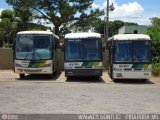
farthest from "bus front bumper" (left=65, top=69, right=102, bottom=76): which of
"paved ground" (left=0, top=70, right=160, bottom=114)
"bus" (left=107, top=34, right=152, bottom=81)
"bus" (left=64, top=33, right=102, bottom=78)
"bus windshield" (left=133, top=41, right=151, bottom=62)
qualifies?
"paved ground" (left=0, top=70, right=160, bottom=114)

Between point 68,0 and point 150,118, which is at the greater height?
point 68,0

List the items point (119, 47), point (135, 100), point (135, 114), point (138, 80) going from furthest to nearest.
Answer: point (138, 80) → point (119, 47) → point (135, 100) → point (135, 114)

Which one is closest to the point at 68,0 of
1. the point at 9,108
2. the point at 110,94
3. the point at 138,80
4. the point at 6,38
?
the point at 6,38

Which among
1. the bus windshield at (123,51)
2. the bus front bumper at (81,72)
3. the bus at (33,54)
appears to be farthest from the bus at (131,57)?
the bus at (33,54)

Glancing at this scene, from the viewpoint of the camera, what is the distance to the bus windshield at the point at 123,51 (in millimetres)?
24109

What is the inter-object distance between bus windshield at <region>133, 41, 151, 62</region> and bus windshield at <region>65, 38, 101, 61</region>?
2079mm

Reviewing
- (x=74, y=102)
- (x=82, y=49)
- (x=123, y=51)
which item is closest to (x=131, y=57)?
(x=123, y=51)

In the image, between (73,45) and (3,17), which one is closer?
(73,45)

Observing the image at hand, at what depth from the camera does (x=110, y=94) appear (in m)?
17.2

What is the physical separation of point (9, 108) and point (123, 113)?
325 centimetres

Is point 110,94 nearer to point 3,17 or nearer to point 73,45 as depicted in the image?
point 73,45

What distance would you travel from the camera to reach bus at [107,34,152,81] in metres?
23.9

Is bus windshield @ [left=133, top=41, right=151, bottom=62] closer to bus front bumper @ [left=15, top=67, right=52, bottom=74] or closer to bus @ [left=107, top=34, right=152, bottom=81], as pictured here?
bus @ [left=107, top=34, right=152, bottom=81]

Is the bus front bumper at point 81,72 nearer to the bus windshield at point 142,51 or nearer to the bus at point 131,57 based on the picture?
the bus at point 131,57
